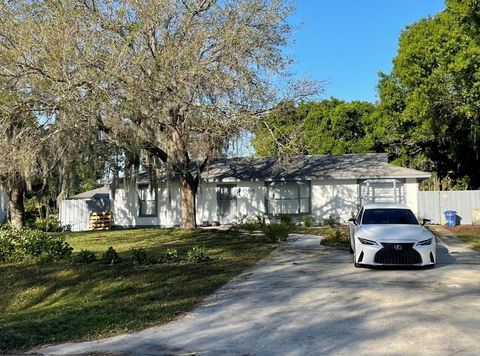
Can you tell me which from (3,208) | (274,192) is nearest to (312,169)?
(274,192)

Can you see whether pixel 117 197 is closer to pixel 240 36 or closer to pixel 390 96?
pixel 240 36

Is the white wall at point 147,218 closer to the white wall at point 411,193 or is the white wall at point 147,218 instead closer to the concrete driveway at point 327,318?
the white wall at point 411,193

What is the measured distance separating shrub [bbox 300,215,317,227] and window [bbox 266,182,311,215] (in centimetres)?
51

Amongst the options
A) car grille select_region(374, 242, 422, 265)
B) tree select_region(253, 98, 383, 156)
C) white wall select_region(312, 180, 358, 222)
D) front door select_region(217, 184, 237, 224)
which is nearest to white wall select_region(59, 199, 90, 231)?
front door select_region(217, 184, 237, 224)

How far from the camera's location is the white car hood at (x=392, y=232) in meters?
12.1

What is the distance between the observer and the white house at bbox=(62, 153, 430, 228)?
27.4m

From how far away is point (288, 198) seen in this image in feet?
92.9

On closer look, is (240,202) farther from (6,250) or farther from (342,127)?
(342,127)

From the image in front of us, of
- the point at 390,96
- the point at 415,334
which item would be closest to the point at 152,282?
the point at 415,334

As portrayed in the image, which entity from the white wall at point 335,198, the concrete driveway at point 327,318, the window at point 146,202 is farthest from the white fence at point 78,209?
→ the concrete driveway at point 327,318

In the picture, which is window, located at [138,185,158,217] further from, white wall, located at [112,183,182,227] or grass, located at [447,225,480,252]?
grass, located at [447,225,480,252]

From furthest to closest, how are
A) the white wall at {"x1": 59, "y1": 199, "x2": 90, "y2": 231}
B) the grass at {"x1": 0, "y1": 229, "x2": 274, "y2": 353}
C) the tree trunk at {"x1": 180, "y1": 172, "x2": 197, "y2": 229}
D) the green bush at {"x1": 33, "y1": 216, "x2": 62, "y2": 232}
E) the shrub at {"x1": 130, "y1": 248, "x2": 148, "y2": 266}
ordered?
the white wall at {"x1": 59, "y1": 199, "x2": 90, "y2": 231} < the green bush at {"x1": 33, "y1": 216, "x2": 62, "y2": 232} < the tree trunk at {"x1": 180, "y1": 172, "x2": 197, "y2": 229} < the shrub at {"x1": 130, "y1": 248, "x2": 148, "y2": 266} < the grass at {"x1": 0, "y1": 229, "x2": 274, "y2": 353}

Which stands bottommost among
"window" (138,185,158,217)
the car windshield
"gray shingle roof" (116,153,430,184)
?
the car windshield

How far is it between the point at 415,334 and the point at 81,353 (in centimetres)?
418
